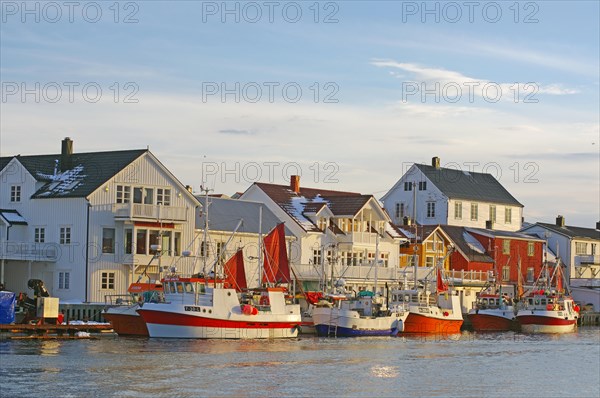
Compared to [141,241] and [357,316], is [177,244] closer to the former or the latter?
[141,241]

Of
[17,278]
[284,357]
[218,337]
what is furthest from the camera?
[17,278]

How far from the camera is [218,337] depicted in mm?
72062

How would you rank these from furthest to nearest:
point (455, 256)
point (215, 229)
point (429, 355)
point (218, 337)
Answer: point (455, 256)
point (215, 229)
point (218, 337)
point (429, 355)

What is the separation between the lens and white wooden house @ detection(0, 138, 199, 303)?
265 feet

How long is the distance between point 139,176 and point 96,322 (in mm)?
11707

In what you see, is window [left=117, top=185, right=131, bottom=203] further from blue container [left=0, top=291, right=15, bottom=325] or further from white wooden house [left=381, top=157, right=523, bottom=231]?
white wooden house [left=381, top=157, right=523, bottom=231]

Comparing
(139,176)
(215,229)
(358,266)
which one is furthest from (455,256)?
(139,176)

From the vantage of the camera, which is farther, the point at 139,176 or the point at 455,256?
the point at 455,256

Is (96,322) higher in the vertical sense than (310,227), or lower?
lower

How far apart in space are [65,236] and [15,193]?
18.5 feet

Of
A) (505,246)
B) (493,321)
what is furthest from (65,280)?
(505,246)

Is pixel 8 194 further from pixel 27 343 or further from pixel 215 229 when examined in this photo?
pixel 27 343

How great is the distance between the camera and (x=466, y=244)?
383 ft

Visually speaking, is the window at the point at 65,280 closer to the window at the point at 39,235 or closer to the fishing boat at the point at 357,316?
the window at the point at 39,235
